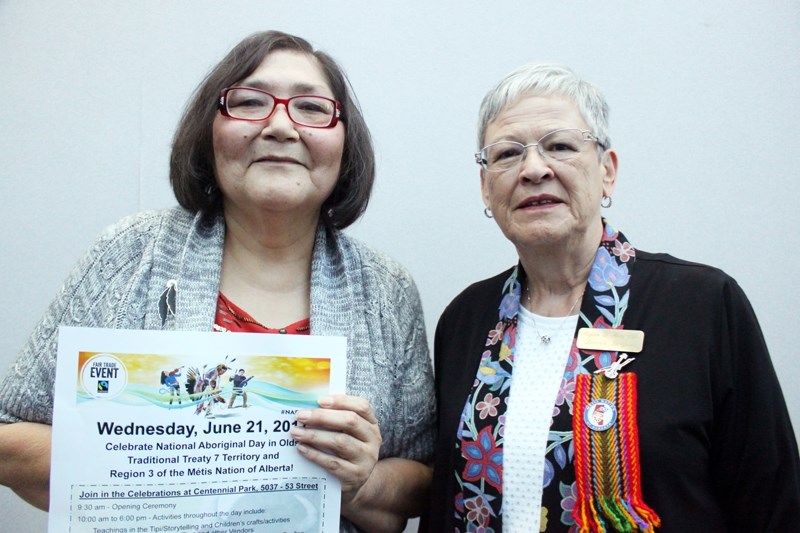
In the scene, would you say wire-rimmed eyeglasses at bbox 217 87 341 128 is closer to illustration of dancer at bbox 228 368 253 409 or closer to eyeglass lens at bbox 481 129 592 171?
eyeglass lens at bbox 481 129 592 171

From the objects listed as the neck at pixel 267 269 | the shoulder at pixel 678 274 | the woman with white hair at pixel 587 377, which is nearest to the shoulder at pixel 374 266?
the neck at pixel 267 269

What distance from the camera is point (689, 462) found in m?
1.51

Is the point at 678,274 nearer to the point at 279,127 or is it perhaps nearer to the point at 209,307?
the point at 279,127

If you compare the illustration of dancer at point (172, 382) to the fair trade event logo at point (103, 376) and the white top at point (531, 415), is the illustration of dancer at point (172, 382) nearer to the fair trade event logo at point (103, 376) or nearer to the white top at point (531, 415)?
the fair trade event logo at point (103, 376)

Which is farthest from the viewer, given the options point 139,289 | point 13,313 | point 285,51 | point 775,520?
point 13,313

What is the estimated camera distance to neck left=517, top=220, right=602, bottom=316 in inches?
71.9

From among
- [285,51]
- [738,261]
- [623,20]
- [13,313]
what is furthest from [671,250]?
[13,313]

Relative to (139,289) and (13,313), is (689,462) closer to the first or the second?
(139,289)

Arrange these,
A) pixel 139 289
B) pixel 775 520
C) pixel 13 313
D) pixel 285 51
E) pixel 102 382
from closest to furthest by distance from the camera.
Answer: pixel 102 382
pixel 775 520
pixel 139 289
pixel 285 51
pixel 13 313

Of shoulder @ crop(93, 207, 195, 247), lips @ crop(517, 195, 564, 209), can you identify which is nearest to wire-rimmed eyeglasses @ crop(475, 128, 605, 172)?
lips @ crop(517, 195, 564, 209)

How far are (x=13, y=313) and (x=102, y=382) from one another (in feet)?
4.73

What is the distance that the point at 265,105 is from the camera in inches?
67.9

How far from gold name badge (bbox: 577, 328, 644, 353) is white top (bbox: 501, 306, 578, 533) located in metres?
0.06

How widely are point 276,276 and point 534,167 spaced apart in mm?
768
